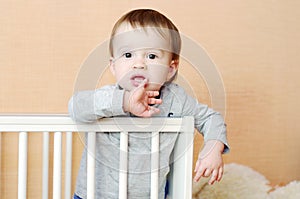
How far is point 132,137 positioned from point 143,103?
0.09 meters

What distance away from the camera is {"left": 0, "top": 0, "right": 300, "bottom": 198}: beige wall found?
1.56m

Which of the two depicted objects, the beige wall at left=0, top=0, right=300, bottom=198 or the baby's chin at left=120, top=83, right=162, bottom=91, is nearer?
the baby's chin at left=120, top=83, right=162, bottom=91

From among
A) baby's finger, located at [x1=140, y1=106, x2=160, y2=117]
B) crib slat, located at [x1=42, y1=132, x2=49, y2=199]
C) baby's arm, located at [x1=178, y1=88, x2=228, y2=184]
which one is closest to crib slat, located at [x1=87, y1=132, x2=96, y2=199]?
baby's finger, located at [x1=140, y1=106, x2=160, y2=117]

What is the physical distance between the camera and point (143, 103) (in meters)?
1.06

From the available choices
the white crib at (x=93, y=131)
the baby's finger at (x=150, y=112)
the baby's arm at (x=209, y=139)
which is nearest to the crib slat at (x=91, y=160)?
the white crib at (x=93, y=131)

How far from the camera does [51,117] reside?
102cm

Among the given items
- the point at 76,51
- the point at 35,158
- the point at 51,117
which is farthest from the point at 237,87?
the point at 51,117

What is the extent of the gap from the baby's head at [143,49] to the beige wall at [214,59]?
438 millimetres

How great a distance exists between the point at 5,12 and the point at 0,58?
0.13 metres

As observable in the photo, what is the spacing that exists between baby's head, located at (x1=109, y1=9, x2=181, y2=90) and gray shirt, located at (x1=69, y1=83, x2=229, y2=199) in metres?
0.05

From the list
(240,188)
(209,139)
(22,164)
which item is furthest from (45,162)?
(240,188)

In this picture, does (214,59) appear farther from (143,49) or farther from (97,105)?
(97,105)

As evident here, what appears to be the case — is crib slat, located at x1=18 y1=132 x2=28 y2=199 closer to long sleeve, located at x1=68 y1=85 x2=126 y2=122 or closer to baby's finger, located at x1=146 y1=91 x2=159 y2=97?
long sleeve, located at x1=68 y1=85 x2=126 y2=122

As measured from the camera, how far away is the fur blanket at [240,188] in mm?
1540
